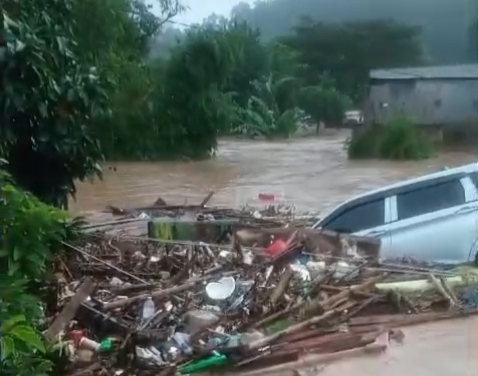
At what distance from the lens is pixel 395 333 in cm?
329

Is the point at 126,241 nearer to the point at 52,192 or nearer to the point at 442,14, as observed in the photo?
the point at 52,192

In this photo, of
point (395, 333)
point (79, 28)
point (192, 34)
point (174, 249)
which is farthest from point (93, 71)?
point (192, 34)

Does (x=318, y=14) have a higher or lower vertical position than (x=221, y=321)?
higher

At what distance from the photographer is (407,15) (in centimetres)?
332

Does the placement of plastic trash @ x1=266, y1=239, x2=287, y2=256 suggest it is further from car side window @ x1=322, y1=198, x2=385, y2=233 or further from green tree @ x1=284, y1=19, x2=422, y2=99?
green tree @ x1=284, y1=19, x2=422, y2=99

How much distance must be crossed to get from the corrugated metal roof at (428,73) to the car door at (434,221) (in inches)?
23.6

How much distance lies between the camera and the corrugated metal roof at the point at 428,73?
3.04 metres

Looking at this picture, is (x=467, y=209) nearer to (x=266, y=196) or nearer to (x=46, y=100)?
(x=46, y=100)

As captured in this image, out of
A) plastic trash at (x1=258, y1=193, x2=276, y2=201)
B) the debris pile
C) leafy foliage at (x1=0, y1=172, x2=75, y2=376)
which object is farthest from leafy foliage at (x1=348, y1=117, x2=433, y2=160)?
leafy foliage at (x1=0, y1=172, x2=75, y2=376)

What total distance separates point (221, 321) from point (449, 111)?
1276mm

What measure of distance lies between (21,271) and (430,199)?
2604mm

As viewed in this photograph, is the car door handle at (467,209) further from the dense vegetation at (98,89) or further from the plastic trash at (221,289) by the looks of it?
the plastic trash at (221,289)

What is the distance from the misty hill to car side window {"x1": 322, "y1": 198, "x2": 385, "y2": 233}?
3.35ft

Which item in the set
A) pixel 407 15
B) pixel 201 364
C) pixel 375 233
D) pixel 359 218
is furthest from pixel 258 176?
pixel 201 364
